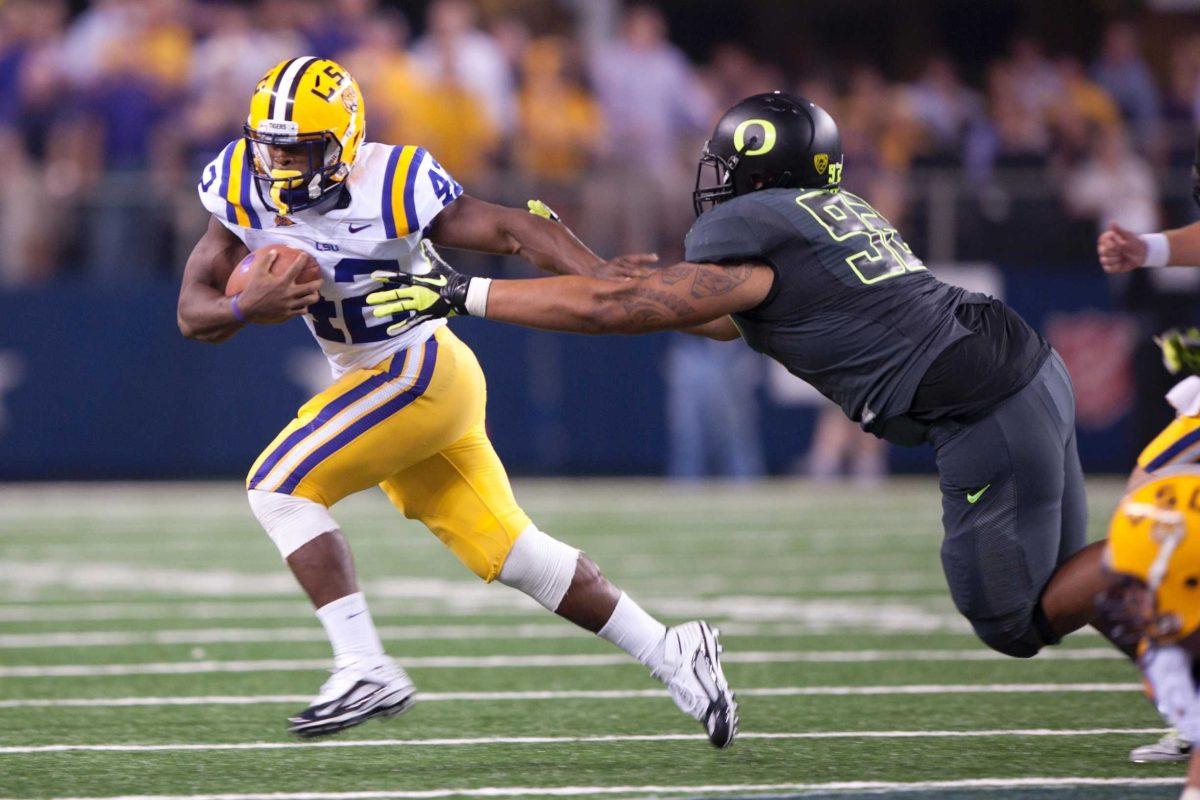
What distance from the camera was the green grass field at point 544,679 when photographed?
3.91 m

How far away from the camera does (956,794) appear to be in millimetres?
3596

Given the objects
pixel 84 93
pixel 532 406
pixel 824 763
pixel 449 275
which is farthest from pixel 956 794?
pixel 84 93

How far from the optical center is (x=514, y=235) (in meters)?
4.25

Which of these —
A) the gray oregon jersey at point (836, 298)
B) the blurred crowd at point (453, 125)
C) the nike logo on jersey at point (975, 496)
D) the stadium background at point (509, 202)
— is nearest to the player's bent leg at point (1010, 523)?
the nike logo on jersey at point (975, 496)

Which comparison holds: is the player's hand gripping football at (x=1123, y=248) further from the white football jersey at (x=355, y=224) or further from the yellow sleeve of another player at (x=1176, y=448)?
the white football jersey at (x=355, y=224)

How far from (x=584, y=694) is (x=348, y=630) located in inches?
41.4

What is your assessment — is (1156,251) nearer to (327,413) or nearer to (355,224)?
(355,224)

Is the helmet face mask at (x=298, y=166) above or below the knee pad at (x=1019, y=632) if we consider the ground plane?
above

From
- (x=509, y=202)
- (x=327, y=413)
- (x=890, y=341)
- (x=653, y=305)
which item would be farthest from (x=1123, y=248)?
(x=509, y=202)

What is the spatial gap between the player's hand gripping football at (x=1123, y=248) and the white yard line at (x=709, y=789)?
127 centimetres

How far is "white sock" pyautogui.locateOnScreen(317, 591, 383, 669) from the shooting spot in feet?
13.7

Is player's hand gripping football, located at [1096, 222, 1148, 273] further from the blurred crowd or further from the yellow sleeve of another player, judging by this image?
the blurred crowd

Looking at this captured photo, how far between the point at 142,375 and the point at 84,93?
184 cm

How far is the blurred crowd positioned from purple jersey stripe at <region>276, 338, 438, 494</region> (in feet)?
21.7
